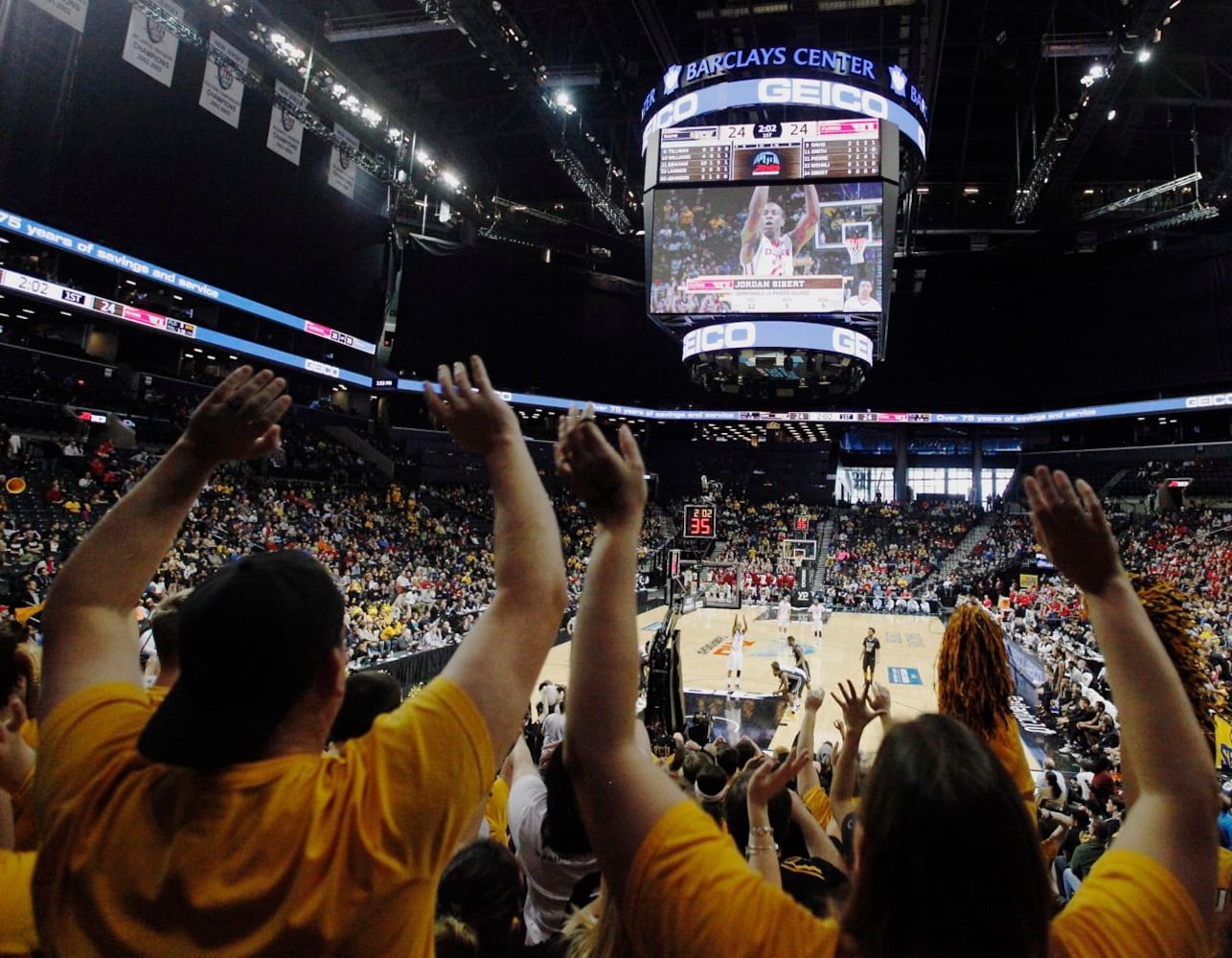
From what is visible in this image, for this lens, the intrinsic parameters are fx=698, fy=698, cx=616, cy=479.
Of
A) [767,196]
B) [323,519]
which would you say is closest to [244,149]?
[323,519]

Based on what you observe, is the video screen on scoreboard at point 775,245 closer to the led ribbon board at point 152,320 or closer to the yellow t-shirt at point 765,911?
the yellow t-shirt at point 765,911

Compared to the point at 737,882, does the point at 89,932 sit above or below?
below

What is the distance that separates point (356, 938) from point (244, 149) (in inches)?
1047

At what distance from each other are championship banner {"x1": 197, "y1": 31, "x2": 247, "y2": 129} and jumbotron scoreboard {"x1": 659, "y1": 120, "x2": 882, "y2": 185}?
1121 cm

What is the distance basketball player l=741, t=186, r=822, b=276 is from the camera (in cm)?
1497

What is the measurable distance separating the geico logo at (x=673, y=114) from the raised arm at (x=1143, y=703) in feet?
50.9

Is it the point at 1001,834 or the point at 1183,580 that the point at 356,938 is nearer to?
the point at 1001,834

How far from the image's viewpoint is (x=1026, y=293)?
35250 mm

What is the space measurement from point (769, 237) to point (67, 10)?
1580 cm

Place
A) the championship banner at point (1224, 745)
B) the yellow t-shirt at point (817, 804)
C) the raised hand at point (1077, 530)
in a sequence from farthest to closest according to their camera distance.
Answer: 1. the championship banner at point (1224, 745)
2. the yellow t-shirt at point (817, 804)
3. the raised hand at point (1077, 530)

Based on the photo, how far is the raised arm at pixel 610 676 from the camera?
3.74ft

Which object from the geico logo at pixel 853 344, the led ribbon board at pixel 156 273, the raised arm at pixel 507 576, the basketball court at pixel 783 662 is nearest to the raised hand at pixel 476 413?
the raised arm at pixel 507 576

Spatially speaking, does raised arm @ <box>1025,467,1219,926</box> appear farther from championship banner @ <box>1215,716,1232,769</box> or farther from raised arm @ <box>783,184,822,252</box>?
raised arm @ <box>783,184,822,252</box>

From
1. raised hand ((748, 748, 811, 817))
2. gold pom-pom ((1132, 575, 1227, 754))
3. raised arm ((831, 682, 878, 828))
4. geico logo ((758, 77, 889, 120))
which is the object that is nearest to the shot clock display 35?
geico logo ((758, 77, 889, 120))
